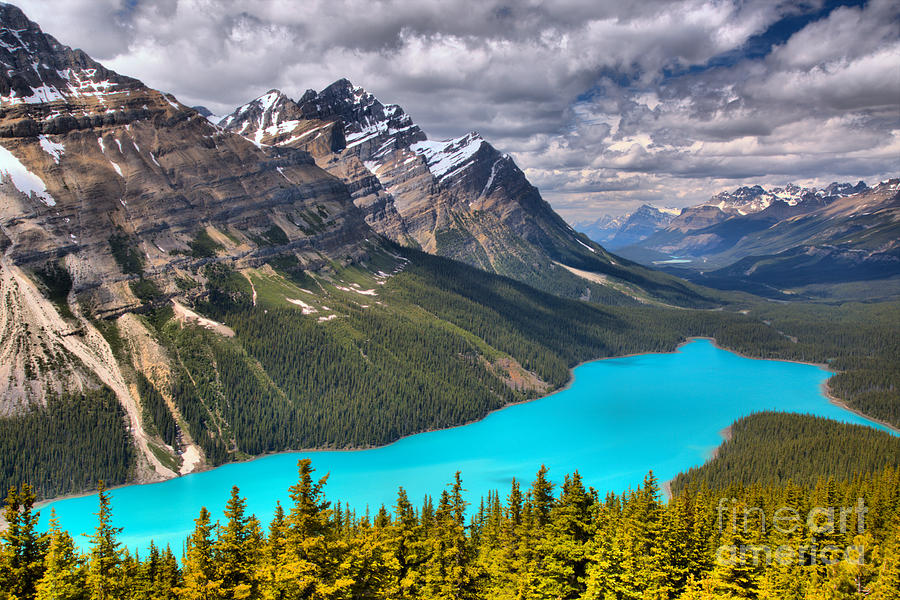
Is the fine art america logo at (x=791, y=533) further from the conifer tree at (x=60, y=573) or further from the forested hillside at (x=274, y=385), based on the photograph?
the forested hillside at (x=274, y=385)

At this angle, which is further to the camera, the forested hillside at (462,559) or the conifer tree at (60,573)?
the conifer tree at (60,573)

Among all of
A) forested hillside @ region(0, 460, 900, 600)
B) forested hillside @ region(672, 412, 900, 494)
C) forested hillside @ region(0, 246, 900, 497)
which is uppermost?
forested hillside @ region(0, 246, 900, 497)

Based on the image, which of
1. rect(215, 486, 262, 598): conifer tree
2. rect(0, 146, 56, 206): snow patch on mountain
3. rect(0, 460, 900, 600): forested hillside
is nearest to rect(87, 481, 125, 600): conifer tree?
rect(0, 460, 900, 600): forested hillside

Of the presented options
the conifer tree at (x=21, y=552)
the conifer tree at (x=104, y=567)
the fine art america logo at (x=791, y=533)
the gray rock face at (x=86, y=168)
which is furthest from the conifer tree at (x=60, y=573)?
the gray rock face at (x=86, y=168)

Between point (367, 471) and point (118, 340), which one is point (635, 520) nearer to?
point (367, 471)

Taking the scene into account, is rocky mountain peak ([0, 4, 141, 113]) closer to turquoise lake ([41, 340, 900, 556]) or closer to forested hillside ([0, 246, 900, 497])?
forested hillside ([0, 246, 900, 497])

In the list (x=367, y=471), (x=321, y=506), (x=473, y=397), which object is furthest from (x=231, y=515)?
(x=473, y=397)

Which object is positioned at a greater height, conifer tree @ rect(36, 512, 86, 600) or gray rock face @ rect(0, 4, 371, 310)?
gray rock face @ rect(0, 4, 371, 310)
